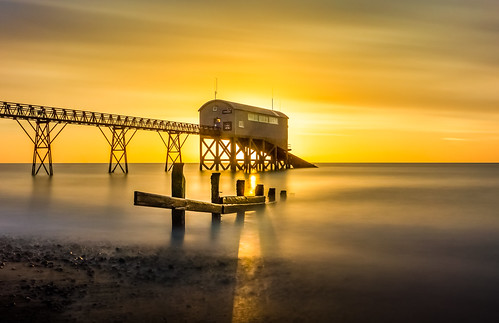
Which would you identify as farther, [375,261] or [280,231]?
[280,231]

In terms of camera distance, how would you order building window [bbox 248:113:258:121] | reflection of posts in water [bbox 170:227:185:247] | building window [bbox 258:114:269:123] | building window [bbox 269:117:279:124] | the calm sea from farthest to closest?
building window [bbox 269:117:279:124] < building window [bbox 258:114:269:123] < building window [bbox 248:113:258:121] < reflection of posts in water [bbox 170:227:185:247] < the calm sea

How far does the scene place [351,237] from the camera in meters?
14.4

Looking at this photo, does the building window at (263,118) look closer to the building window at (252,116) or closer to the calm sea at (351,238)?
the building window at (252,116)

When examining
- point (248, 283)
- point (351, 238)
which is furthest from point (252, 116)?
point (248, 283)

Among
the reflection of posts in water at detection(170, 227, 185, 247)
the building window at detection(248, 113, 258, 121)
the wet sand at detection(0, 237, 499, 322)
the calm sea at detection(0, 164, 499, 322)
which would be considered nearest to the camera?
the wet sand at detection(0, 237, 499, 322)

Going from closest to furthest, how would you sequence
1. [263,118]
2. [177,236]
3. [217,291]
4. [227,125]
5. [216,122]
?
1. [217,291]
2. [177,236]
3. [227,125]
4. [216,122]
5. [263,118]

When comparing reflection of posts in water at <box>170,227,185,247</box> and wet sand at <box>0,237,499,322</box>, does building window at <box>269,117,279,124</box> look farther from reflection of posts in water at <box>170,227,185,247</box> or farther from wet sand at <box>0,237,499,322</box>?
wet sand at <box>0,237,499,322</box>

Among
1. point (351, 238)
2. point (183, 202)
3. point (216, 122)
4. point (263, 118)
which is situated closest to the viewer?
point (183, 202)

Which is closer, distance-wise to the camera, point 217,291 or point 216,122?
point 217,291

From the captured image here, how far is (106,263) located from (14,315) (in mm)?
3283

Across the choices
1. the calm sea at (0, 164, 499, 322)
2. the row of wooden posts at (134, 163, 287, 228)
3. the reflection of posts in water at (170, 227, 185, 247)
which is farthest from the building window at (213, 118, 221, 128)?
the reflection of posts in water at (170, 227, 185, 247)

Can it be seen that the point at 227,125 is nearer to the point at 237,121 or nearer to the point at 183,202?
the point at 237,121

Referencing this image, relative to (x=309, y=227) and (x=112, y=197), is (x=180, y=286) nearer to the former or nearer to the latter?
(x=309, y=227)

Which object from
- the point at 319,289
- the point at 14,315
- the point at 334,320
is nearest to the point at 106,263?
the point at 14,315
